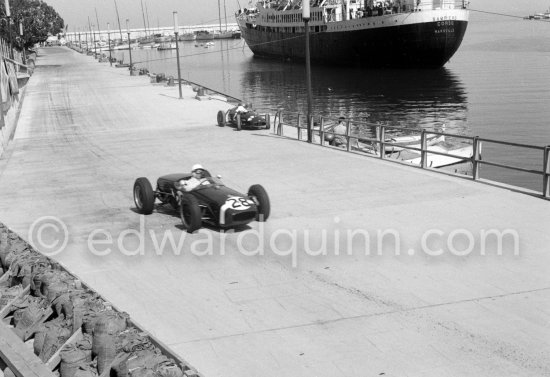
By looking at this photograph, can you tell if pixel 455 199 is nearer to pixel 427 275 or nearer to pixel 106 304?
pixel 427 275

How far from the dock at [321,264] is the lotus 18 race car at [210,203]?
323 mm

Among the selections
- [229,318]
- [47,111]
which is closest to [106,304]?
[229,318]

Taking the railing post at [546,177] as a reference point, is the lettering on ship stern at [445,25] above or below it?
above

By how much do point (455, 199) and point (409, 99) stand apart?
51293 mm

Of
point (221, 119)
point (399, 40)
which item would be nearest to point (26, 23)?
point (399, 40)

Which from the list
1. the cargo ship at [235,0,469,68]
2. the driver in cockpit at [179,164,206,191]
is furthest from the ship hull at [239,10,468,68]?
the driver in cockpit at [179,164,206,191]

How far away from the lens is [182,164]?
21.5 metres

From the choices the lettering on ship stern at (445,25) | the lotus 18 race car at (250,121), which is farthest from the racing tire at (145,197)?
the lettering on ship stern at (445,25)

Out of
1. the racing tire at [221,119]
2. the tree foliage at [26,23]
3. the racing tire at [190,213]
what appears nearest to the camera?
the racing tire at [190,213]

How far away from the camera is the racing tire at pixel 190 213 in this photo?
43.3 feet

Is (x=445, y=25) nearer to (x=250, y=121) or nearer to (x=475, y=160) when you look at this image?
(x=250, y=121)

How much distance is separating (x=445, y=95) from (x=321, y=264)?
58851 mm

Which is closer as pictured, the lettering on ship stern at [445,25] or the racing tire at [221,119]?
the racing tire at [221,119]

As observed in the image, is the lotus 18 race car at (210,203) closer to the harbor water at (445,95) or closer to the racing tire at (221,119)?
the racing tire at (221,119)
